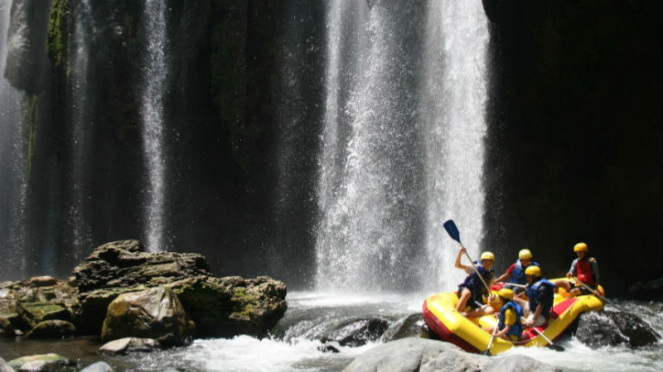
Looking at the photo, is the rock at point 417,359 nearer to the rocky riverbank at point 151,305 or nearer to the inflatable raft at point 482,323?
the inflatable raft at point 482,323

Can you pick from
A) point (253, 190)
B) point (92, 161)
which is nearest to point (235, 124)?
point (253, 190)

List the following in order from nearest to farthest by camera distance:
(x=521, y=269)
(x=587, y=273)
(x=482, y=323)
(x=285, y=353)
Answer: (x=482, y=323) < (x=285, y=353) < (x=521, y=269) < (x=587, y=273)

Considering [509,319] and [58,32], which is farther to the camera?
[58,32]

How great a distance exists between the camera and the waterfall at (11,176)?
1145 inches

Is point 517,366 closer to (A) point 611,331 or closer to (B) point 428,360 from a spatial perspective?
(B) point 428,360

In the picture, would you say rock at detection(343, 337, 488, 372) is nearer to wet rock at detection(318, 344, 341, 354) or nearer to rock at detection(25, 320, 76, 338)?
wet rock at detection(318, 344, 341, 354)

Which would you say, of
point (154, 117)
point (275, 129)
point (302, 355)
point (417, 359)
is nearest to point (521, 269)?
point (302, 355)

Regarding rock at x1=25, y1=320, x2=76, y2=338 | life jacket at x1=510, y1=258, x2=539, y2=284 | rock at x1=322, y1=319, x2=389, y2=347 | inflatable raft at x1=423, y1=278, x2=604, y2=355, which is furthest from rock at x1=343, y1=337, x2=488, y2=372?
rock at x1=25, y1=320, x2=76, y2=338

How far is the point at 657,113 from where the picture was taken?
61.2ft

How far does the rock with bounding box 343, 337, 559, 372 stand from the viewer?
→ 746 centimetres

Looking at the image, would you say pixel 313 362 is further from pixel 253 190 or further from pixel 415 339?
pixel 253 190

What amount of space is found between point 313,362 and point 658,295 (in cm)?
1128

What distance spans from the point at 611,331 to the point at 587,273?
1426 mm

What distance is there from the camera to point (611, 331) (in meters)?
10.9
